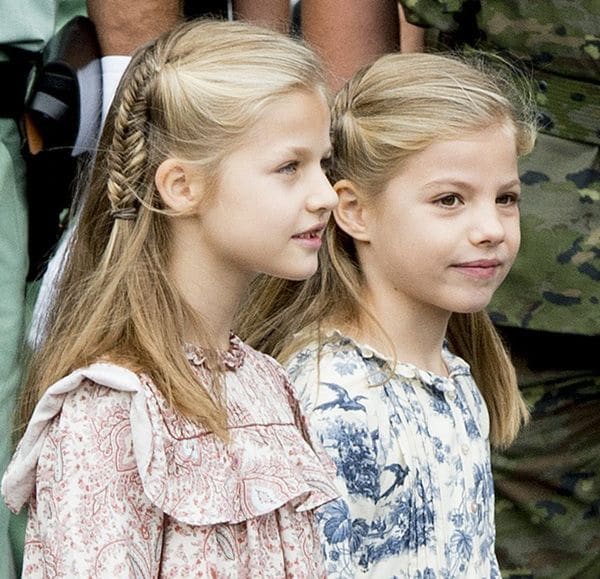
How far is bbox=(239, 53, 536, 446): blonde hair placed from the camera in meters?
2.99

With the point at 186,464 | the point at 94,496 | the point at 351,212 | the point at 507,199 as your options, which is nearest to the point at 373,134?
the point at 351,212

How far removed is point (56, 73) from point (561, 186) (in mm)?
1032

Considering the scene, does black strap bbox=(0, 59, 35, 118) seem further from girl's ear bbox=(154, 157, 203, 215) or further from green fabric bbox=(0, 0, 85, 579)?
girl's ear bbox=(154, 157, 203, 215)

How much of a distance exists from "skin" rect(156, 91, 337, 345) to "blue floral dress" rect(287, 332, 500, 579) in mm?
310

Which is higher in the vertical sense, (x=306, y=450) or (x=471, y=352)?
(x=306, y=450)

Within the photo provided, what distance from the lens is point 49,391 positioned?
2371mm

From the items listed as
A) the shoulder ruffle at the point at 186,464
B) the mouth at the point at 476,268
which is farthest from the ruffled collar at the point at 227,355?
the mouth at the point at 476,268

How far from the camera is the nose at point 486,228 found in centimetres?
291

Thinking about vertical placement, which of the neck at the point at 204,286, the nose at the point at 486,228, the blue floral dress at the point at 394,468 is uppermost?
the neck at the point at 204,286

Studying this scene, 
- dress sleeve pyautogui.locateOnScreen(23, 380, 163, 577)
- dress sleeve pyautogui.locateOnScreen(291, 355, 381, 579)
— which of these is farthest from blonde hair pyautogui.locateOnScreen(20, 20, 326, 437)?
dress sleeve pyautogui.locateOnScreen(291, 355, 381, 579)

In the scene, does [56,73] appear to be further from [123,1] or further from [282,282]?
[282,282]

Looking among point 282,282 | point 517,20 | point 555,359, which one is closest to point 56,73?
point 282,282

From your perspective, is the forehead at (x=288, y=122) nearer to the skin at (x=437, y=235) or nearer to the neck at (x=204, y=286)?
the neck at (x=204, y=286)

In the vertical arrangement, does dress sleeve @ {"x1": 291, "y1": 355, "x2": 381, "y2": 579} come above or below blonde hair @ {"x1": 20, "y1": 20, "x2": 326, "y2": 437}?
below
